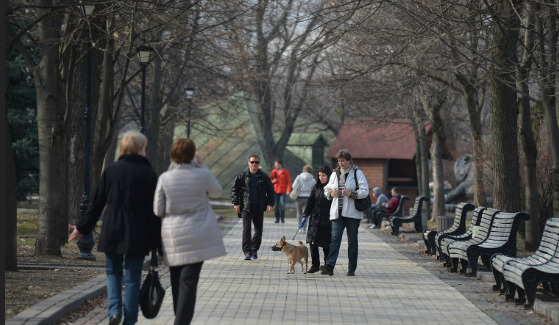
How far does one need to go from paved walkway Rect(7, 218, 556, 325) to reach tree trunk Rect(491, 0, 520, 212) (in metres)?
2.39

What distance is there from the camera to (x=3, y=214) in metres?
12.8

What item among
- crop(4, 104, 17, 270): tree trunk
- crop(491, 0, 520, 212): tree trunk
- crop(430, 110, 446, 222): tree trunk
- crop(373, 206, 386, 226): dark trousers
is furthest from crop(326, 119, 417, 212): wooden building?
crop(4, 104, 17, 270): tree trunk

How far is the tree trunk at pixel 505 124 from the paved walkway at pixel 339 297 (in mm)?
2392

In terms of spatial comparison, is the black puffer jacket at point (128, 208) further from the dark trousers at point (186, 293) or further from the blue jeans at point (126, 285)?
the dark trousers at point (186, 293)

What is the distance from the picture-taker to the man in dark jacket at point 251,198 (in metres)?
16.7

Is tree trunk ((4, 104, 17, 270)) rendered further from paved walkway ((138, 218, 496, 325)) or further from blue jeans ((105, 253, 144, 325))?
blue jeans ((105, 253, 144, 325))

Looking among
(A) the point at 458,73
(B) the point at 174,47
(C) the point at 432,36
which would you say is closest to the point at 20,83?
(B) the point at 174,47

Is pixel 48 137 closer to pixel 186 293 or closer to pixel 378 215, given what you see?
pixel 186 293

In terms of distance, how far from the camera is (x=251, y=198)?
16641 mm

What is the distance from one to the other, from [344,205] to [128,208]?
20.8ft

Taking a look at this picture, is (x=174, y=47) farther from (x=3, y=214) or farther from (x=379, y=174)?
(x=379, y=174)

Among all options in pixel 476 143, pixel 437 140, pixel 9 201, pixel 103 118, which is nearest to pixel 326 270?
pixel 9 201

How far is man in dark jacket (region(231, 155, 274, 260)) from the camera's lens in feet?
54.6

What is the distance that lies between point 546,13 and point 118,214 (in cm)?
987
